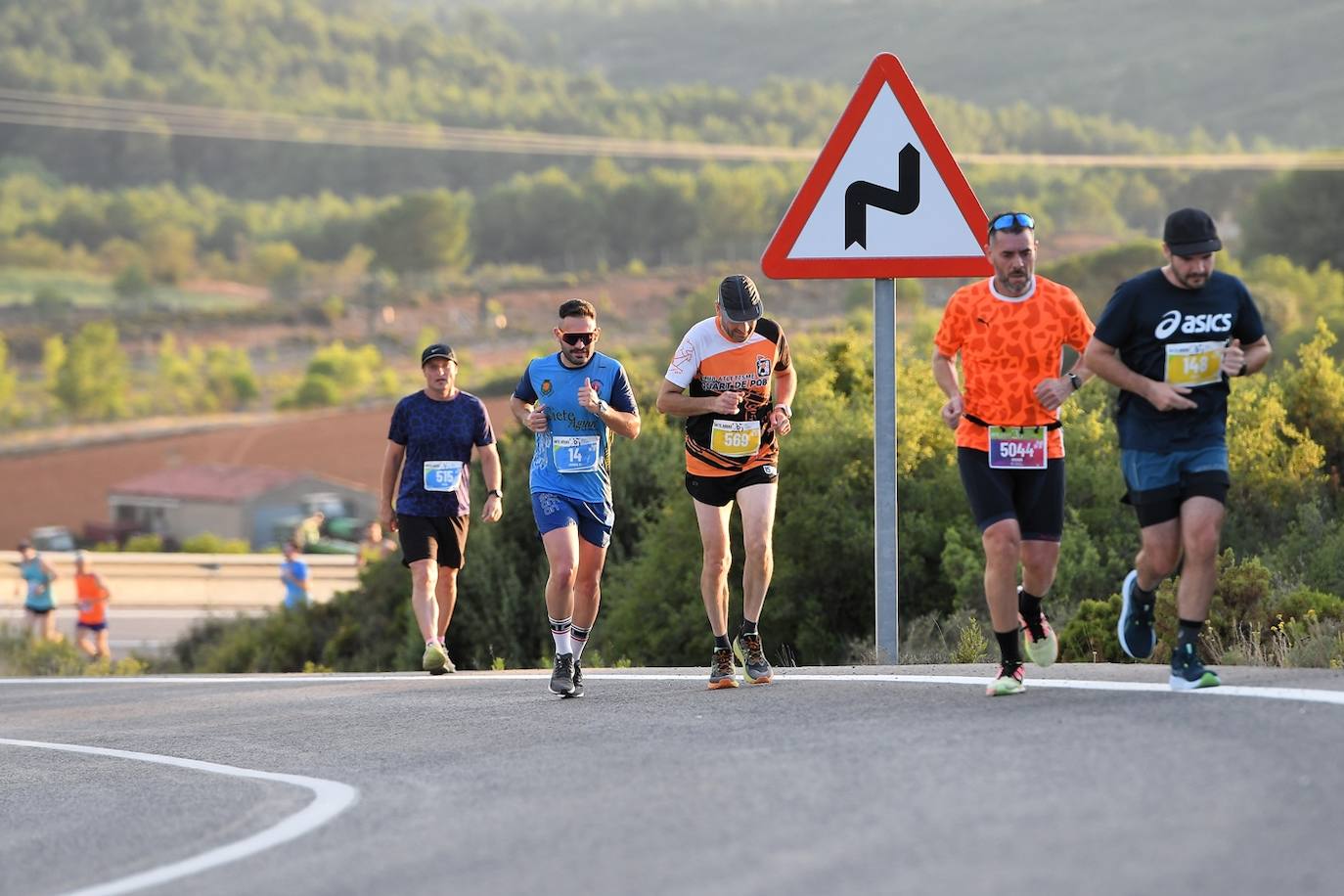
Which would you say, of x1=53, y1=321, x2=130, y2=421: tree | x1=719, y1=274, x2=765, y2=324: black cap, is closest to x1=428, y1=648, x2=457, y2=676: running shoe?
x1=719, y1=274, x2=765, y2=324: black cap

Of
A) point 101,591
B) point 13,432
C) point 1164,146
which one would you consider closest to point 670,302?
point 13,432

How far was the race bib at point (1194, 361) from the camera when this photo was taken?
25.6 ft

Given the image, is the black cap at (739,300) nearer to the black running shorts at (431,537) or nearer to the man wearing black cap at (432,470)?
the man wearing black cap at (432,470)

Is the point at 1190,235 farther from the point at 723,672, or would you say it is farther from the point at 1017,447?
the point at 723,672

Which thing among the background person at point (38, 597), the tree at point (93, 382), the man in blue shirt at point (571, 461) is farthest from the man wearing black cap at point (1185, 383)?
the tree at point (93, 382)

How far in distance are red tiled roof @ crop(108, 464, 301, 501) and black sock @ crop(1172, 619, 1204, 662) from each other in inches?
2751

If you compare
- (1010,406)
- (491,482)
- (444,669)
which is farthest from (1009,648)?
(444,669)

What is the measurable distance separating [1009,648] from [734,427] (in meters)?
1.91

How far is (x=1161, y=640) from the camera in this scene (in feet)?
36.7

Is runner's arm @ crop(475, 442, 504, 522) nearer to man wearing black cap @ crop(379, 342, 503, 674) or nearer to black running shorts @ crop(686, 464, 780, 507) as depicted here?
man wearing black cap @ crop(379, 342, 503, 674)

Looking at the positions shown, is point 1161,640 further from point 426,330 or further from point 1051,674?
point 426,330

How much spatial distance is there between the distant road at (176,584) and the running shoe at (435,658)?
29.6m

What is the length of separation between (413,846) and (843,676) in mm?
4002

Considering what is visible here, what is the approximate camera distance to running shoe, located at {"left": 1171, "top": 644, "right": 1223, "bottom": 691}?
25.8 ft
